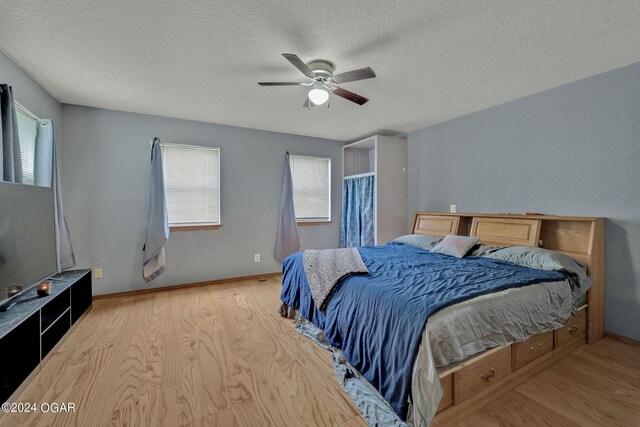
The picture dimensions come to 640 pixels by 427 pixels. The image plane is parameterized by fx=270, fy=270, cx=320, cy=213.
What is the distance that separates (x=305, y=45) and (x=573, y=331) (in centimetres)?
311

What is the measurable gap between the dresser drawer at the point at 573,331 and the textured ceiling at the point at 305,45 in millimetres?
2124

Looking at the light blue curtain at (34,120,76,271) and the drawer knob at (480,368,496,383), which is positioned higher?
the light blue curtain at (34,120,76,271)

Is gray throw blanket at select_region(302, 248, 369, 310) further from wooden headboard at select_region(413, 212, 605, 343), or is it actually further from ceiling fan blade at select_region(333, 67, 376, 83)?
wooden headboard at select_region(413, 212, 605, 343)

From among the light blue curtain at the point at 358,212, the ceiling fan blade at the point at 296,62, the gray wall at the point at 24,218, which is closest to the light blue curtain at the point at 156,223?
the gray wall at the point at 24,218

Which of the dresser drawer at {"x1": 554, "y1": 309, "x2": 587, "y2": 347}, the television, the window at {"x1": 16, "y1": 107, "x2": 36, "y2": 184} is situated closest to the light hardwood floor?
the dresser drawer at {"x1": 554, "y1": 309, "x2": 587, "y2": 347}

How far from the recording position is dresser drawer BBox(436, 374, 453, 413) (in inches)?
56.4

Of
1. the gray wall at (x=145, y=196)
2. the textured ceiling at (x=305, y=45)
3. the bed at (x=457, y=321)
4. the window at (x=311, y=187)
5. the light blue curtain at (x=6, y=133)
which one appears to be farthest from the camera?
the window at (x=311, y=187)

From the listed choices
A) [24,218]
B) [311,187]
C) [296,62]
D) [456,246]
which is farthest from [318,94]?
[311,187]

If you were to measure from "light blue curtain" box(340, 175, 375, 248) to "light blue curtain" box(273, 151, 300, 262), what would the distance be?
3.24 feet

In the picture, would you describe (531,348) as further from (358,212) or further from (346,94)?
(358,212)

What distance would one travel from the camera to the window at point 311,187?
4.64m

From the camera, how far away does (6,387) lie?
4.94 feet

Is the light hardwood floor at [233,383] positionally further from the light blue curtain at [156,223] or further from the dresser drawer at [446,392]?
the light blue curtain at [156,223]

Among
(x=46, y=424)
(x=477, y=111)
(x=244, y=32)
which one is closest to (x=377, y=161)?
(x=477, y=111)
